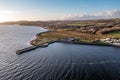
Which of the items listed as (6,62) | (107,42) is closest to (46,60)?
(6,62)

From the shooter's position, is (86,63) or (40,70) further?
(86,63)

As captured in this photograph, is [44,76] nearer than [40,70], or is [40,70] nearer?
[44,76]

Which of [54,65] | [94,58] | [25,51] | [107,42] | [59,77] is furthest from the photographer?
[107,42]

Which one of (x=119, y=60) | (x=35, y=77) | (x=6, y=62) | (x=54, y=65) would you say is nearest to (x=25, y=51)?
(x=6, y=62)

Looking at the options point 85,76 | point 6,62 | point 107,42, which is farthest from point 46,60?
point 107,42

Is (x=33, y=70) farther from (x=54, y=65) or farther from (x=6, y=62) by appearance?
(x=6, y=62)

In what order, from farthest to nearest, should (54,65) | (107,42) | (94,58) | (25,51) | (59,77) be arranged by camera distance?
(107,42) → (25,51) → (94,58) → (54,65) → (59,77)

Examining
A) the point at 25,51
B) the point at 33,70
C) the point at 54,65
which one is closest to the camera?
the point at 33,70

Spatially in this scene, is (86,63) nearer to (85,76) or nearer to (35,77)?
(85,76)

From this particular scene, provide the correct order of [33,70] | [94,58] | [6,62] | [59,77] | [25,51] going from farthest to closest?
[25,51]
[94,58]
[6,62]
[33,70]
[59,77]
